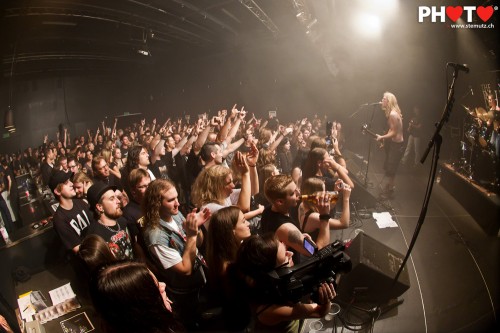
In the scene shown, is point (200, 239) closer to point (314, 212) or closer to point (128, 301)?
point (314, 212)

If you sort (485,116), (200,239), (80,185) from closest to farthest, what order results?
(200,239), (80,185), (485,116)

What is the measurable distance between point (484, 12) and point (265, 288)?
3948 millimetres

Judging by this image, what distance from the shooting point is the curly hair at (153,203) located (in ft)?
6.65

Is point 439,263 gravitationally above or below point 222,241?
below

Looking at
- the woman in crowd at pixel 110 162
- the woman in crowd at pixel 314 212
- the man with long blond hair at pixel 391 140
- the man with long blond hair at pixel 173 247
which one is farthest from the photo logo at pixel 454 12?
the woman in crowd at pixel 110 162

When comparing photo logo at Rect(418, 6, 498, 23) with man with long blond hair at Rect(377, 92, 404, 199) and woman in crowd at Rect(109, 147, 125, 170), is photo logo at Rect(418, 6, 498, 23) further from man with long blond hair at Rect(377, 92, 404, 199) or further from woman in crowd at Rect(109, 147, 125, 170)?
woman in crowd at Rect(109, 147, 125, 170)

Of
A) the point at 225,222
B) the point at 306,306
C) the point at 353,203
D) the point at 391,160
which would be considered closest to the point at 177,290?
the point at 225,222

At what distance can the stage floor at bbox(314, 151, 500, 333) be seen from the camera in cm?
252

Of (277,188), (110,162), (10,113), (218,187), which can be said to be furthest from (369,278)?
(10,113)

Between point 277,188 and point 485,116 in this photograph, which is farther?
point 485,116

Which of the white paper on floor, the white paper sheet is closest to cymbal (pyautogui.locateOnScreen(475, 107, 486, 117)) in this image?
the white paper on floor

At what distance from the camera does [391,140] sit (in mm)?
4402

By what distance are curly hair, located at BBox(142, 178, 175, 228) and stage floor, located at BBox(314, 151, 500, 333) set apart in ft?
5.33

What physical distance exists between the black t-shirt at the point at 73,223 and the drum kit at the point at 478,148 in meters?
4.73
